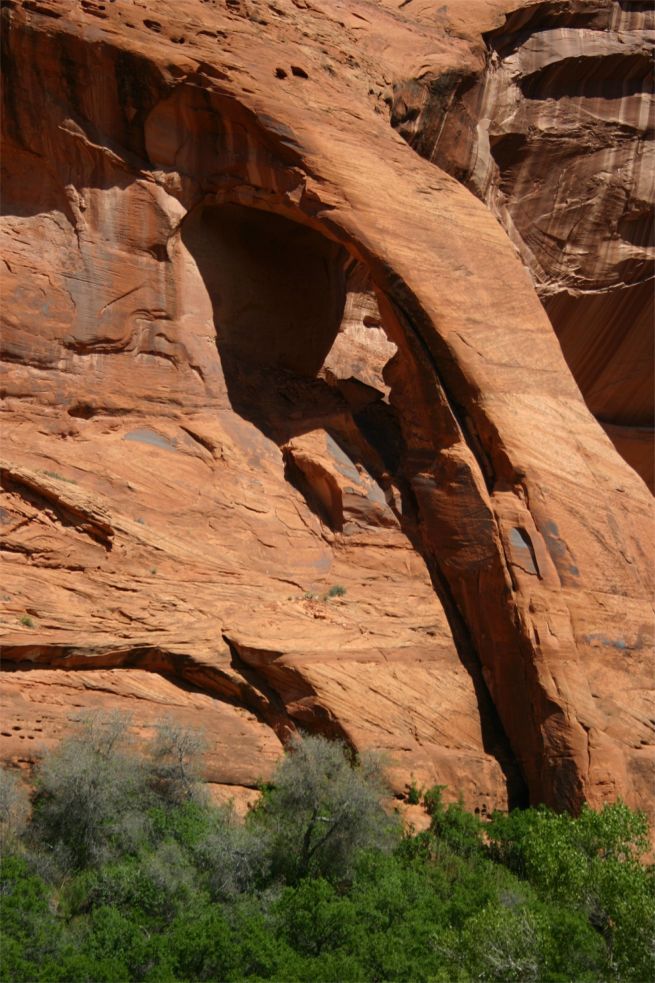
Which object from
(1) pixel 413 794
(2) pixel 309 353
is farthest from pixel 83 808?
(2) pixel 309 353

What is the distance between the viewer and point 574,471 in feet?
50.4

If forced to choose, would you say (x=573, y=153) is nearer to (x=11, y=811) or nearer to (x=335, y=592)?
(x=335, y=592)

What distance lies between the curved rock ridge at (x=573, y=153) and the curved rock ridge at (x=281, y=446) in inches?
109

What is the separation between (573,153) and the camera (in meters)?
21.1

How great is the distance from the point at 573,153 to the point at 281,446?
8.01m

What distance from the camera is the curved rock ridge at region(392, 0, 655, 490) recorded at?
20406 millimetres

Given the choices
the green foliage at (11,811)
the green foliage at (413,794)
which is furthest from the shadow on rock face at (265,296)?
the green foliage at (11,811)

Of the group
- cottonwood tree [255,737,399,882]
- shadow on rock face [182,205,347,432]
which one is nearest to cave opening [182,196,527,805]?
shadow on rock face [182,205,347,432]

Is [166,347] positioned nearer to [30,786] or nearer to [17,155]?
[17,155]

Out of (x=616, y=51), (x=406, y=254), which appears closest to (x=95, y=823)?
(x=406, y=254)

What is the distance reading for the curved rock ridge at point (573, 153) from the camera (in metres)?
20.4

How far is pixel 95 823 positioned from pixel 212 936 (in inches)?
67.5

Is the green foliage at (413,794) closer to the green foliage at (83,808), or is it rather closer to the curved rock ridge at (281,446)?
the curved rock ridge at (281,446)

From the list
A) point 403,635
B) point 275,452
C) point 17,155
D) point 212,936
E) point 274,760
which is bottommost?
point 212,936
